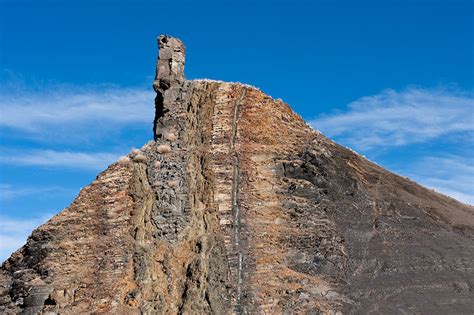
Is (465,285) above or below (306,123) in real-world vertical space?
below

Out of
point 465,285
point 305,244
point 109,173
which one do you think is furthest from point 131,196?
point 465,285

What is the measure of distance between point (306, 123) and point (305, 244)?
9270 mm

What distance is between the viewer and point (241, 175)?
34906 millimetres

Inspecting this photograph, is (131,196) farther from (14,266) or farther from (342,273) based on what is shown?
(342,273)

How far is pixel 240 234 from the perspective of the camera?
106 ft

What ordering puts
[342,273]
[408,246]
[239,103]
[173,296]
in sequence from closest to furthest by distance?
1. [173,296]
2. [342,273]
3. [408,246]
4. [239,103]

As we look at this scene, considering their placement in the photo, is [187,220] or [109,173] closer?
[187,220]

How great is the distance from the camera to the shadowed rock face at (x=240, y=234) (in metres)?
30.2

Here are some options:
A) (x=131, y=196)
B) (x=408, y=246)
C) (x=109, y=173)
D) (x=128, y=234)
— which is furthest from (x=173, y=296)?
(x=408, y=246)

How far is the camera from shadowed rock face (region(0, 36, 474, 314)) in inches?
1187

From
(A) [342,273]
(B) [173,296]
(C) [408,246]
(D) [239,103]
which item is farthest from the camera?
(D) [239,103]

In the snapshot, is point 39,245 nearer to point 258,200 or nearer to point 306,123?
point 258,200

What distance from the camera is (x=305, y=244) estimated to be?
32.4 m

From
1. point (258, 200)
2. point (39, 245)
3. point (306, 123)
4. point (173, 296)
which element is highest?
point (306, 123)
